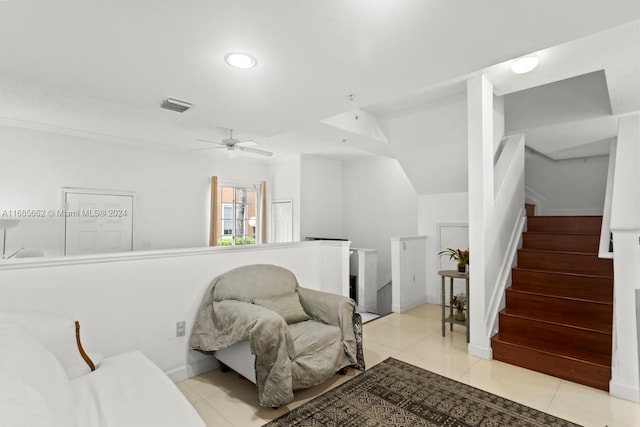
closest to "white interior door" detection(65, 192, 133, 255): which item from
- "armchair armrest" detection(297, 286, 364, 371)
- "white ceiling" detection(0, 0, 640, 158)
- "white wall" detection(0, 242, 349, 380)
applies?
"white ceiling" detection(0, 0, 640, 158)

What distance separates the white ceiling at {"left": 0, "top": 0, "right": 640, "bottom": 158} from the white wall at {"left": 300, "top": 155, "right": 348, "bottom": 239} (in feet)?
10.1

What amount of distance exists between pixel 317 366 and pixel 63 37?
259 centimetres

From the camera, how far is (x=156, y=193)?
5.47 m

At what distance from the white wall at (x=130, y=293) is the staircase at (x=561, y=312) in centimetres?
270

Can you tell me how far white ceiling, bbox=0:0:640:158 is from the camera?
1537mm

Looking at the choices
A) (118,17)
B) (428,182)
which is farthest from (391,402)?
(428,182)

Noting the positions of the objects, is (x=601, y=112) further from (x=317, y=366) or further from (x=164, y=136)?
(x=164, y=136)

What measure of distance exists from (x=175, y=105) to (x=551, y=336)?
399cm

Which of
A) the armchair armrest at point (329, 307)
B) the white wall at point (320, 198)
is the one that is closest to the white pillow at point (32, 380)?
the armchair armrest at point (329, 307)

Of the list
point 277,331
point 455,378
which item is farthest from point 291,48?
point 455,378

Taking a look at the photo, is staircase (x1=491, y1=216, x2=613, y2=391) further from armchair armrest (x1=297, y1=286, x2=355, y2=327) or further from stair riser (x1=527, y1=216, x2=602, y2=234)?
armchair armrest (x1=297, y1=286, x2=355, y2=327)

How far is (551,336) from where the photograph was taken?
2916 mm

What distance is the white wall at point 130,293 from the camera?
2.07m

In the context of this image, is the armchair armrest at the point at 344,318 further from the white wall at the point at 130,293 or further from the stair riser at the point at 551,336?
the stair riser at the point at 551,336
